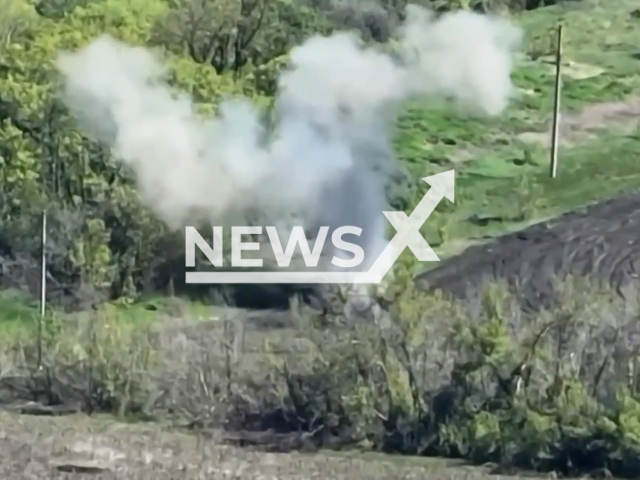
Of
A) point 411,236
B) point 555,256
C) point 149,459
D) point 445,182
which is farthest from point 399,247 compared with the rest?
point 149,459

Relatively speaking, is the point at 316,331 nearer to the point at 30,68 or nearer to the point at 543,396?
the point at 543,396

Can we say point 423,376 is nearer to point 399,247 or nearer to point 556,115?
point 399,247

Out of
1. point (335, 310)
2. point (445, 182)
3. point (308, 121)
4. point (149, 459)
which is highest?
point (308, 121)

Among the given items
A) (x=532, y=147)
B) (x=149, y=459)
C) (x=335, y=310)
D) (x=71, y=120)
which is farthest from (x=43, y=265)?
(x=532, y=147)

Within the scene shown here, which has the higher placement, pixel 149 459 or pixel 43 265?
pixel 43 265

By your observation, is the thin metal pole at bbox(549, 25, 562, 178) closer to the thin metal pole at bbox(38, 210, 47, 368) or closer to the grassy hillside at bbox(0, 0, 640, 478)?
the grassy hillside at bbox(0, 0, 640, 478)

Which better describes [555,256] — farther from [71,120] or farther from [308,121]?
[71,120]

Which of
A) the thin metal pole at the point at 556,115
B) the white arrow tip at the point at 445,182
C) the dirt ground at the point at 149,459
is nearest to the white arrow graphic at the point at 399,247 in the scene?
the white arrow tip at the point at 445,182
